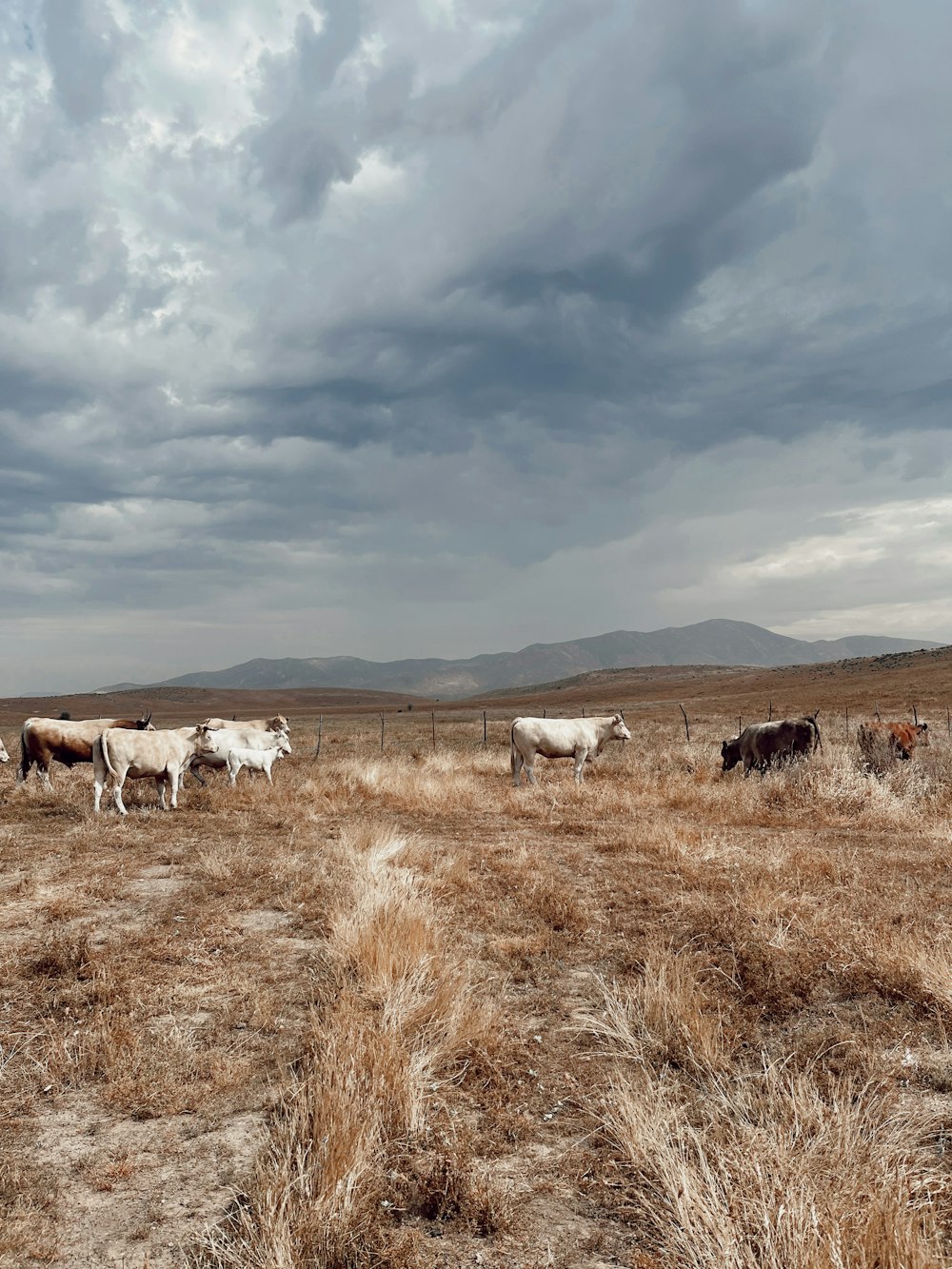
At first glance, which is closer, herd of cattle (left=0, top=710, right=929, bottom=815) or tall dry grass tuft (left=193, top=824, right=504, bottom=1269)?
tall dry grass tuft (left=193, top=824, right=504, bottom=1269)

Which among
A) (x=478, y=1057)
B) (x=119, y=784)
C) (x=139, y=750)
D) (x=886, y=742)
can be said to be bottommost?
(x=886, y=742)

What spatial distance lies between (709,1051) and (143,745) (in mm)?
12051

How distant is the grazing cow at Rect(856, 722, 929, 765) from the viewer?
18094mm

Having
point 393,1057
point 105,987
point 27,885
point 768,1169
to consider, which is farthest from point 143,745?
Result: point 768,1169

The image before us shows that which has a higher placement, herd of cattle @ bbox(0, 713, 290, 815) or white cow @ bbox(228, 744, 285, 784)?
herd of cattle @ bbox(0, 713, 290, 815)

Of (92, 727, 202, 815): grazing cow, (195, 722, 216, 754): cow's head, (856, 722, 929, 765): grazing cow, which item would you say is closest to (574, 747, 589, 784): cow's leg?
(856, 722, 929, 765): grazing cow

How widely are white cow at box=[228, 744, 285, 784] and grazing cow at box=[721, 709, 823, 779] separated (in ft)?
40.1

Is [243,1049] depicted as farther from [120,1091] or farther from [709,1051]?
[709,1051]

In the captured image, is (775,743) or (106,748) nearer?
(106,748)

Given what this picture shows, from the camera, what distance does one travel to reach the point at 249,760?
58.2 feet

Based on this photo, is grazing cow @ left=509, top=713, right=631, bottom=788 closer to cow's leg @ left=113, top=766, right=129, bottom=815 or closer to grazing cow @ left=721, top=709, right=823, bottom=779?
grazing cow @ left=721, top=709, right=823, bottom=779

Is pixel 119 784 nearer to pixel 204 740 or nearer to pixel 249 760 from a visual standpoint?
pixel 204 740

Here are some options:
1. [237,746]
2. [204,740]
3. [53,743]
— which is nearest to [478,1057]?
[204,740]

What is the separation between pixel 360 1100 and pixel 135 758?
11.4 m
